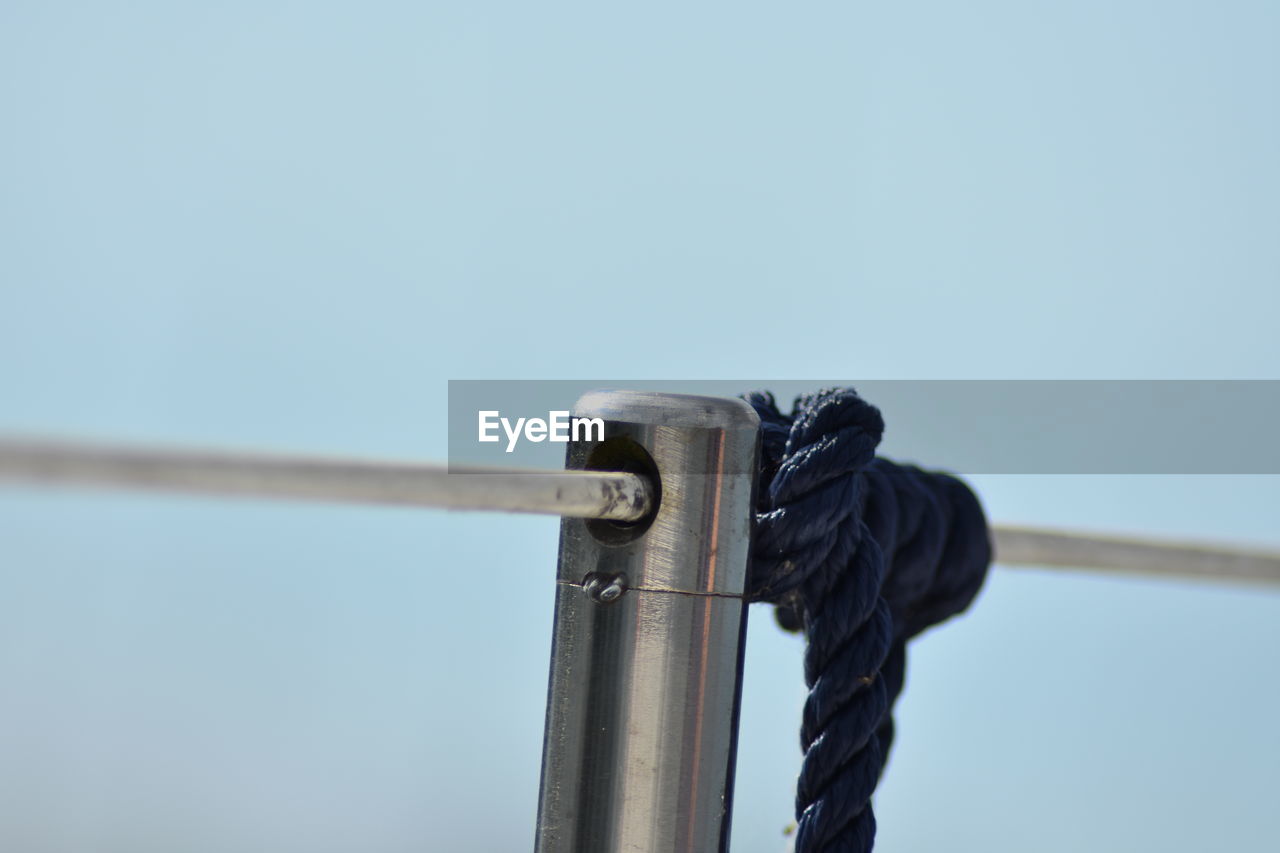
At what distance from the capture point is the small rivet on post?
43cm

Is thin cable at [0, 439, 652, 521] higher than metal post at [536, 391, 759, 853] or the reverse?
higher

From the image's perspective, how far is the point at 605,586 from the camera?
1.42 ft

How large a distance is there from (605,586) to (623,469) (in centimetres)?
4

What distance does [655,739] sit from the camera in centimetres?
43

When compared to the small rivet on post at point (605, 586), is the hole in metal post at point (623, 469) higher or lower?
higher

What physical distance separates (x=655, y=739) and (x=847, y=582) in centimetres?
10

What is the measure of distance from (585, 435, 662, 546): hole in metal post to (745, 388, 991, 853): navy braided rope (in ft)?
0.15

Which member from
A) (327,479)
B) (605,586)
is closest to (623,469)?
(605,586)

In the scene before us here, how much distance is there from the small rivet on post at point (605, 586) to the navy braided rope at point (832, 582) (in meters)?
0.05

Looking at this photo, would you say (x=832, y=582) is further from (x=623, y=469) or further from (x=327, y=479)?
(x=327, y=479)

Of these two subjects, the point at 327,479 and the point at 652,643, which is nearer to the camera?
the point at 327,479

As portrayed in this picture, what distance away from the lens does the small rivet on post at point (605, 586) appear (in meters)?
0.43

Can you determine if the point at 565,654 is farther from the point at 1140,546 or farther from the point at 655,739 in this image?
the point at 1140,546

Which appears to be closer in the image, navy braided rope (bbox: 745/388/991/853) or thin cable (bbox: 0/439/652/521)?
thin cable (bbox: 0/439/652/521)
